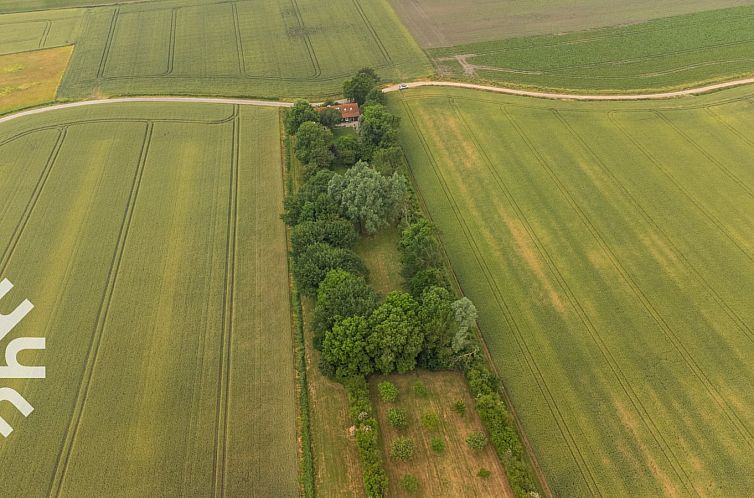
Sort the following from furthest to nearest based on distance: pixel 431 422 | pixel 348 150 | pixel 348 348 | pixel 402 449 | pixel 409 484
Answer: pixel 348 150
pixel 348 348
pixel 431 422
pixel 402 449
pixel 409 484

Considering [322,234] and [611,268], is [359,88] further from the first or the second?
[611,268]

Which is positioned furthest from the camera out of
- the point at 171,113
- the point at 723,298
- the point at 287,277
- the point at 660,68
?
the point at 660,68

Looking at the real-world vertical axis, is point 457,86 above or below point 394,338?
above

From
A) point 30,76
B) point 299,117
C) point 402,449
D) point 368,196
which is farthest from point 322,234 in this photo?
point 30,76

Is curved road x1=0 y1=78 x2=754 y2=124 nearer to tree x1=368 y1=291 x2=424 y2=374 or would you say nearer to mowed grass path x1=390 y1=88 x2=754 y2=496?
mowed grass path x1=390 y1=88 x2=754 y2=496

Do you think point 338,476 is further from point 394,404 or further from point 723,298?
point 723,298

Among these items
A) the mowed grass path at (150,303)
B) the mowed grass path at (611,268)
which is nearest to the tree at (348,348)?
the mowed grass path at (150,303)

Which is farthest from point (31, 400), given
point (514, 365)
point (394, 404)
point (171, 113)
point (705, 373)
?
point (705, 373)
